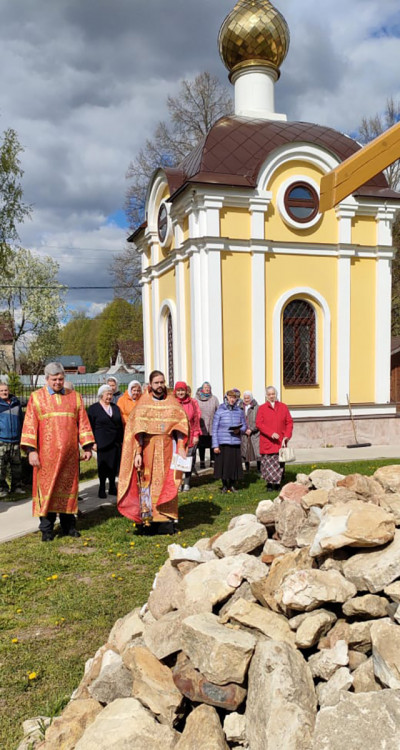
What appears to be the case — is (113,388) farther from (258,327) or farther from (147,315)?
(147,315)

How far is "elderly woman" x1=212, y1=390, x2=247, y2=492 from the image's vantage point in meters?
8.58

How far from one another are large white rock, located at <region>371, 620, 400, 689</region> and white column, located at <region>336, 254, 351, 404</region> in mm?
11000

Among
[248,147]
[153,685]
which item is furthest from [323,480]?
[248,147]

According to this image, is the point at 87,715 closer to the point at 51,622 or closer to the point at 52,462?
the point at 51,622

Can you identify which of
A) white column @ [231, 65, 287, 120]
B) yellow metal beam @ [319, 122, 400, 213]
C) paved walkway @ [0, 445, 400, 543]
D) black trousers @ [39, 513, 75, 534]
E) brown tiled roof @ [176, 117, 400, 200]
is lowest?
paved walkway @ [0, 445, 400, 543]

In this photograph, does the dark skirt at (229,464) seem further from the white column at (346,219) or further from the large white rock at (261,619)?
the white column at (346,219)

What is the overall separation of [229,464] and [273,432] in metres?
0.83

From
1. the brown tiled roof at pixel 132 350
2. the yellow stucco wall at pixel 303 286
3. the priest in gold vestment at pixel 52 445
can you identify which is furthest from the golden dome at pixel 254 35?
the brown tiled roof at pixel 132 350

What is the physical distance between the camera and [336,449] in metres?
12.8

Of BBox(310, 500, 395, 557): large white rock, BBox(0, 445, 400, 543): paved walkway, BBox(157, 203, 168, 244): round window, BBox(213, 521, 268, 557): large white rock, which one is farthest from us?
BBox(157, 203, 168, 244): round window

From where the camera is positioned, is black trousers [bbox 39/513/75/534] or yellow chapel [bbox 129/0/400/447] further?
yellow chapel [bbox 129/0/400/447]

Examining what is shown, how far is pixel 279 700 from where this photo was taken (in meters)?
2.60

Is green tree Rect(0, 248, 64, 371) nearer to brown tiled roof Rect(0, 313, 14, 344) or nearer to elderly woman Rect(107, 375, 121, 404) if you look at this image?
brown tiled roof Rect(0, 313, 14, 344)

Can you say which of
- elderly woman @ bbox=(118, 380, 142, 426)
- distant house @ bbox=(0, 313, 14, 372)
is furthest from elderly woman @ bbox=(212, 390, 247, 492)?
distant house @ bbox=(0, 313, 14, 372)
